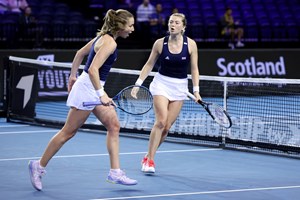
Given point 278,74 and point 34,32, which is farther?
point 278,74

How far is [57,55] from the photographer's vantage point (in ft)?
56.8

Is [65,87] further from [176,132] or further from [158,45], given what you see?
[158,45]

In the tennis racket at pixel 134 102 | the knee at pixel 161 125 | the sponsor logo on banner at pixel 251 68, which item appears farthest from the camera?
the sponsor logo on banner at pixel 251 68

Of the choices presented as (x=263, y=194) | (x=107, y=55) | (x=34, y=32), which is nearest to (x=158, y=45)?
(x=107, y=55)

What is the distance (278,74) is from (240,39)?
173 cm

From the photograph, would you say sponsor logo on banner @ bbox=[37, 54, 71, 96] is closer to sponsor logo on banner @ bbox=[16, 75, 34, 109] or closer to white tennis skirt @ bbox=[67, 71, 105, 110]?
sponsor logo on banner @ bbox=[16, 75, 34, 109]

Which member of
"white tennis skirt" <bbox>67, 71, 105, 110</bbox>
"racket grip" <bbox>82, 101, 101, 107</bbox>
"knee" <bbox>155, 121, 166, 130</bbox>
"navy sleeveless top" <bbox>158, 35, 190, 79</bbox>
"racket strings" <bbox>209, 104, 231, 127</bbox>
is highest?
"navy sleeveless top" <bbox>158, 35, 190, 79</bbox>

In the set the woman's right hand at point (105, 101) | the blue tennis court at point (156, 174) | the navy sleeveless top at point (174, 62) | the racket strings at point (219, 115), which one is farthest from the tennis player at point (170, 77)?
the woman's right hand at point (105, 101)

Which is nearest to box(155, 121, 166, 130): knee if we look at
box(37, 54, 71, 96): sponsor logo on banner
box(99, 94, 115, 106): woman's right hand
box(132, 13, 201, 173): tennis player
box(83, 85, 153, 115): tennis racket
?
box(132, 13, 201, 173): tennis player

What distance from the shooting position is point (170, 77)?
940 centimetres

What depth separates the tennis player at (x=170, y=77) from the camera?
9.29m

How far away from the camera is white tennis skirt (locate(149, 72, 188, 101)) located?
30.6 ft

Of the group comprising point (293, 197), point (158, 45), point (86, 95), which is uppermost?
point (158, 45)

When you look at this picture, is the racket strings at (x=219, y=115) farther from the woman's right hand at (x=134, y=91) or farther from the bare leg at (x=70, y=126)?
the bare leg at (x=70, y=126)
